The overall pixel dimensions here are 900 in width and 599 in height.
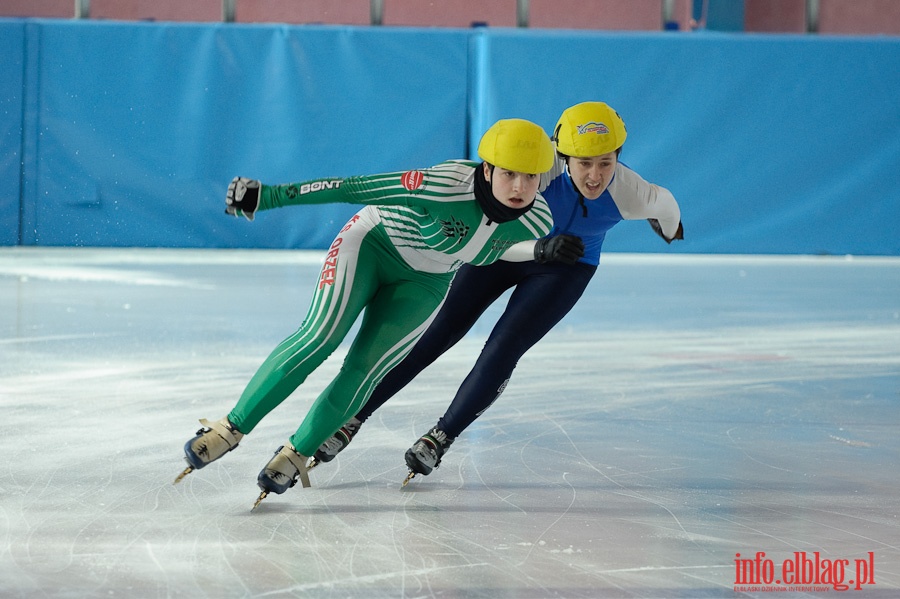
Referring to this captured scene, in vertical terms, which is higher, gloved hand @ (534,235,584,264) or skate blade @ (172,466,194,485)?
gloved hand @ (534,235,584,264)

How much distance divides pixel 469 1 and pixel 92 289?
251 inches

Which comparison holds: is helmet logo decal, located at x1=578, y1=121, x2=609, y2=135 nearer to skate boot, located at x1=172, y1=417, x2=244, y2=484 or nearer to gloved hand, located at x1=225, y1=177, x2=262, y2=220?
gloved hand, located at x1=225, y1=177, x2=262, y2=220

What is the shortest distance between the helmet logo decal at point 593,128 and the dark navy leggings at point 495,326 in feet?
1.40

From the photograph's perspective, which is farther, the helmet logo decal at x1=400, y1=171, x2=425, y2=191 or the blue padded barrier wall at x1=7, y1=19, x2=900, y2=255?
the blue padded barrier wall at x1=7, y1=19, x2=900, y2=255

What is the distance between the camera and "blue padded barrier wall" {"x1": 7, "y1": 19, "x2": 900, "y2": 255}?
34.9 feet

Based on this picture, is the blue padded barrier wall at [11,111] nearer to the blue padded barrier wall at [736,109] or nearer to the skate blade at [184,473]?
the blue padded barrier wall at [736,109]

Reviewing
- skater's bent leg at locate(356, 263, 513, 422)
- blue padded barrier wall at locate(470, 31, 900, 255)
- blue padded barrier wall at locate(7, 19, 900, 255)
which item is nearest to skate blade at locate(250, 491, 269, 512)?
skater's bent leg at locate(356, 263, 513, 422)

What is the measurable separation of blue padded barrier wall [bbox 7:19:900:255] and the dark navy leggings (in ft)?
24.4

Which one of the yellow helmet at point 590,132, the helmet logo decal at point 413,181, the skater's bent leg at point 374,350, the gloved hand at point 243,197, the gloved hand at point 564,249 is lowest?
the skater's bent leg at point 374,350

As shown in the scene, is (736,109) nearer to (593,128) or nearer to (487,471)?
(593,128)

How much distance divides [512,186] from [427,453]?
31.1 inches

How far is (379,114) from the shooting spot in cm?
1086

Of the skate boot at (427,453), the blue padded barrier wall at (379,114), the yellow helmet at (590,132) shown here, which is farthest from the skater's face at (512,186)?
the blue padded barrier wall at (379,114)

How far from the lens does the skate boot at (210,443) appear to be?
281cm
